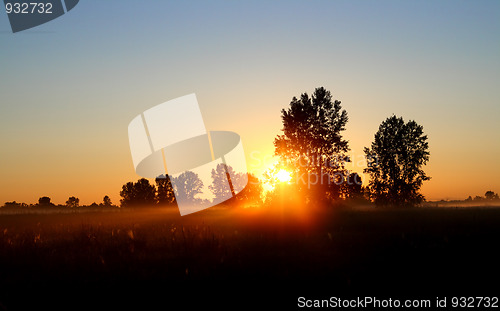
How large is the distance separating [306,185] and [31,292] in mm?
34121

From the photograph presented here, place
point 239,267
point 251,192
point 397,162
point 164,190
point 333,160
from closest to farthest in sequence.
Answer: point 239,267 → point 333,160 → point 397,162 → point 251,192 → point 164,190

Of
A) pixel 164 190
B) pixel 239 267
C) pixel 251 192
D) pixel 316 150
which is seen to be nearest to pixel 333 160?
pixel 316 150

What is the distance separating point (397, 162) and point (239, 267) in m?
45.2

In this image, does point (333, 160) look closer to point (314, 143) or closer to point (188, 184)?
point (314, 143)

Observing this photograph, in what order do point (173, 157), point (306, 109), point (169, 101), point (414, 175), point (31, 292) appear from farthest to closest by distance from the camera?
point (414, 175), point (306, 109), point (173, 157), point (169, 101), point (31, 292)

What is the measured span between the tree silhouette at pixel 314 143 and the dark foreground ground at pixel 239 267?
2601cm

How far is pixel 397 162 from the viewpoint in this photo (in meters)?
50.6

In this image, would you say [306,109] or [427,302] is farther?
[306,109]

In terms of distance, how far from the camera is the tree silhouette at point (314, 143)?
41.0 metres

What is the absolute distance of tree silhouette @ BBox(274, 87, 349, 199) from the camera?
4097 centimetres

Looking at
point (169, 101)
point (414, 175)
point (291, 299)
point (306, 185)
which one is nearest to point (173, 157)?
point (169, 101)

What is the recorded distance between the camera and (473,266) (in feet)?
32.5

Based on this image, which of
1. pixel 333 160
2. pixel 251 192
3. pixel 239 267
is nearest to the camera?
pixel 239 267

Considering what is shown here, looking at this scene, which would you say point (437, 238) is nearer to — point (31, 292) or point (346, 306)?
point (346, 306)
